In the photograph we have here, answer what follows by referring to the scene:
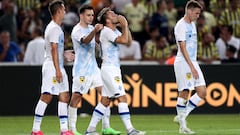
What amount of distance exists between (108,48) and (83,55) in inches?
22.3

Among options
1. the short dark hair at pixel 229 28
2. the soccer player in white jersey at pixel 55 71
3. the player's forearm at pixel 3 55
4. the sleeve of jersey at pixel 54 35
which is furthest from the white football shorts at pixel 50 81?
the short dark hair at pixel 229 28

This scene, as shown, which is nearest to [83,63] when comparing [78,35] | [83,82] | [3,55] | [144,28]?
[83,82]

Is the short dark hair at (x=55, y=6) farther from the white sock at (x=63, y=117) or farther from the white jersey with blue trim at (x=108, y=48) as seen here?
the white sock at (x=63, y=117)

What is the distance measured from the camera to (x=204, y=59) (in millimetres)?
24875

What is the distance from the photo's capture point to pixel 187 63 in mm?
17625

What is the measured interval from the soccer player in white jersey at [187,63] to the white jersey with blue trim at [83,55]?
5.57 feet

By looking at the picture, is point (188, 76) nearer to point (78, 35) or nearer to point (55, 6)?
point (78, 35)

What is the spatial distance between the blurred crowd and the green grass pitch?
210cm

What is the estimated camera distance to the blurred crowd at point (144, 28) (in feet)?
82.3

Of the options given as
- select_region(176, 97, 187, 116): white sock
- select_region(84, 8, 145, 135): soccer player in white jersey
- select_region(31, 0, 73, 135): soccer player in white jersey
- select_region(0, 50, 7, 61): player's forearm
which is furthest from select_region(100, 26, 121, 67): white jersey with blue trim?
select_region(0, 50, 7, 61): player's forearm

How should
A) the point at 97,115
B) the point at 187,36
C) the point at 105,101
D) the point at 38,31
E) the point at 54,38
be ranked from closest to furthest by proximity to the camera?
the point at 54,38 → the point at 97,115 → the point at 105,101 → the point at 187,36 → the point at 38,31

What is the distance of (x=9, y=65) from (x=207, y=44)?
545 centimetres

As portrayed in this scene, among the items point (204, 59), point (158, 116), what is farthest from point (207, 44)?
point (158, 116)

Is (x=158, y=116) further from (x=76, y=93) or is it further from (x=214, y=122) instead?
(x=76, y=93)
